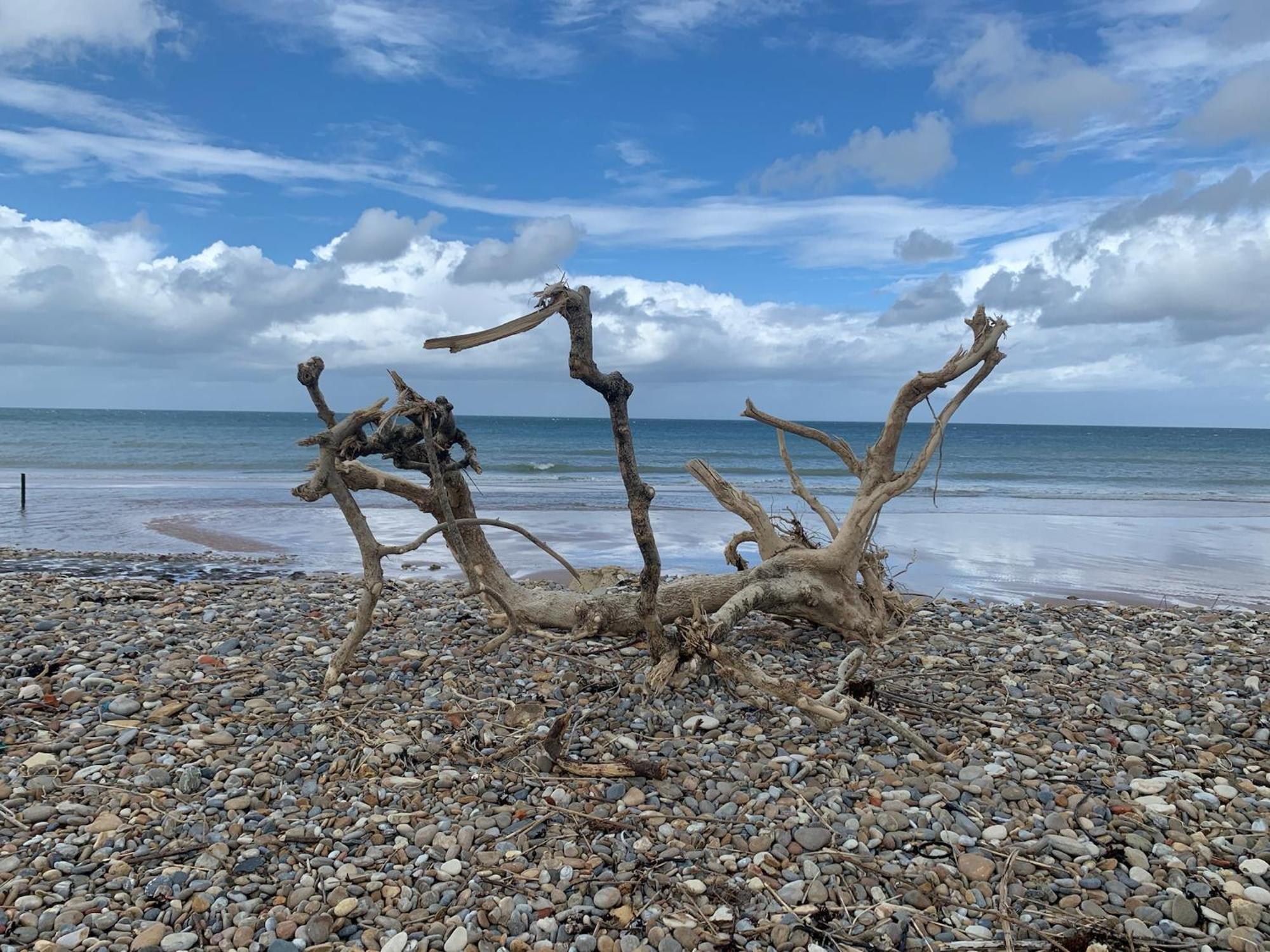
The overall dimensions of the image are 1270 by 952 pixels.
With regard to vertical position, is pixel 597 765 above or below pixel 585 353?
below

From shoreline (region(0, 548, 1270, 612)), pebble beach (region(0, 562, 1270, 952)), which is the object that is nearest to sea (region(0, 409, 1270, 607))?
shoreline (region(0, 548, 1270, 612))

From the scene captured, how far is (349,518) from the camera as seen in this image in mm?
6180

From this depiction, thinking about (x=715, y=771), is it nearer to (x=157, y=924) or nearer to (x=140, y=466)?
(x=157, y=924)

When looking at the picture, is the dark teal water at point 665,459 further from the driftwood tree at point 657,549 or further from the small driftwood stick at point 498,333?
the small driftwood stick at point 498,333

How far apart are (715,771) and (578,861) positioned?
1086mm

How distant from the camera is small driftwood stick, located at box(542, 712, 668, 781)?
459 cm

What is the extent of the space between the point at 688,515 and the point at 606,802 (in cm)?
1634

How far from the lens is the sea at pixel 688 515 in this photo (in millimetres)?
13188

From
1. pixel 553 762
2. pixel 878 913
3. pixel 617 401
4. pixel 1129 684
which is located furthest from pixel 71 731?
pixel 1129 684

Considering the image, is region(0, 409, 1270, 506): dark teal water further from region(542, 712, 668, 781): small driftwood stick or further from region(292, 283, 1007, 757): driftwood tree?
region(542, 712, 668, 781): small driftwood stick

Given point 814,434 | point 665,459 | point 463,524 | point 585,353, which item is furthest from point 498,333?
point 665,459

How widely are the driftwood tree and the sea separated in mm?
863

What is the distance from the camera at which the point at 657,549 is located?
608 cm

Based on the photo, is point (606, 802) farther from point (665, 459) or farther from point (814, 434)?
point (665, 459)
